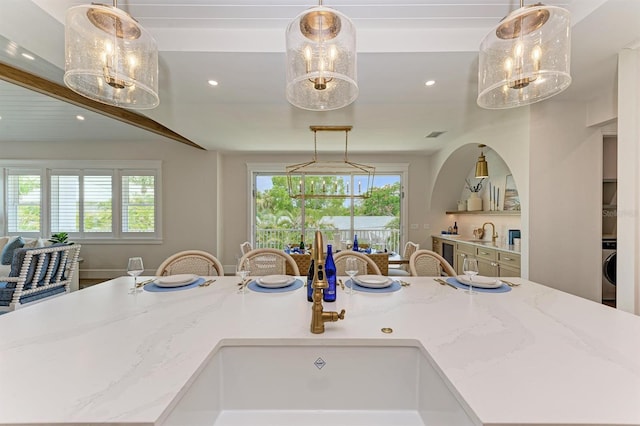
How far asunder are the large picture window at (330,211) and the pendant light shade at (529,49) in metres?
4.53

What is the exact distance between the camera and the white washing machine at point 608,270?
313 centimetres

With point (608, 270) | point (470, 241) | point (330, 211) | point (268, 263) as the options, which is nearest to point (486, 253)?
point (470, 241)

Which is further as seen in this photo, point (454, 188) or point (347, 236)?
point (347, 236)

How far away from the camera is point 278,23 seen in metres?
2.05

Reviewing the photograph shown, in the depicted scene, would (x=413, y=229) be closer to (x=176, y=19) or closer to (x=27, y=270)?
(x=176, y=19)

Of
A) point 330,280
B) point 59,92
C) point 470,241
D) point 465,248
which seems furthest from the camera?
point 470,241

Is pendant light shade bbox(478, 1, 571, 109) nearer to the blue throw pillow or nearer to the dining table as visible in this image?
the dining table

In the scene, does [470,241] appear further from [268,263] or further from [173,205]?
[173,205]

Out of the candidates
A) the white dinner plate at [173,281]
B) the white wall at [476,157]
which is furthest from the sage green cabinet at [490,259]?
the white dinner plate at [173,281]

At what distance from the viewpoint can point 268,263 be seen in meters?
2.33

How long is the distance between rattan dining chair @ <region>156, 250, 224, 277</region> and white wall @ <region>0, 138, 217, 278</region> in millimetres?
3532

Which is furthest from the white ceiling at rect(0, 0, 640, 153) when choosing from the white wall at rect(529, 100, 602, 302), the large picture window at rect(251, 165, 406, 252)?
the large picture window at rect(251, 165, 406, 252)

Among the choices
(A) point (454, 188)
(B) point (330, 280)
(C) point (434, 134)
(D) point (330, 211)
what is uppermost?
(C) point (434, 134)

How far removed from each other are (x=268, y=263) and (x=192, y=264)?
0.59 meters
